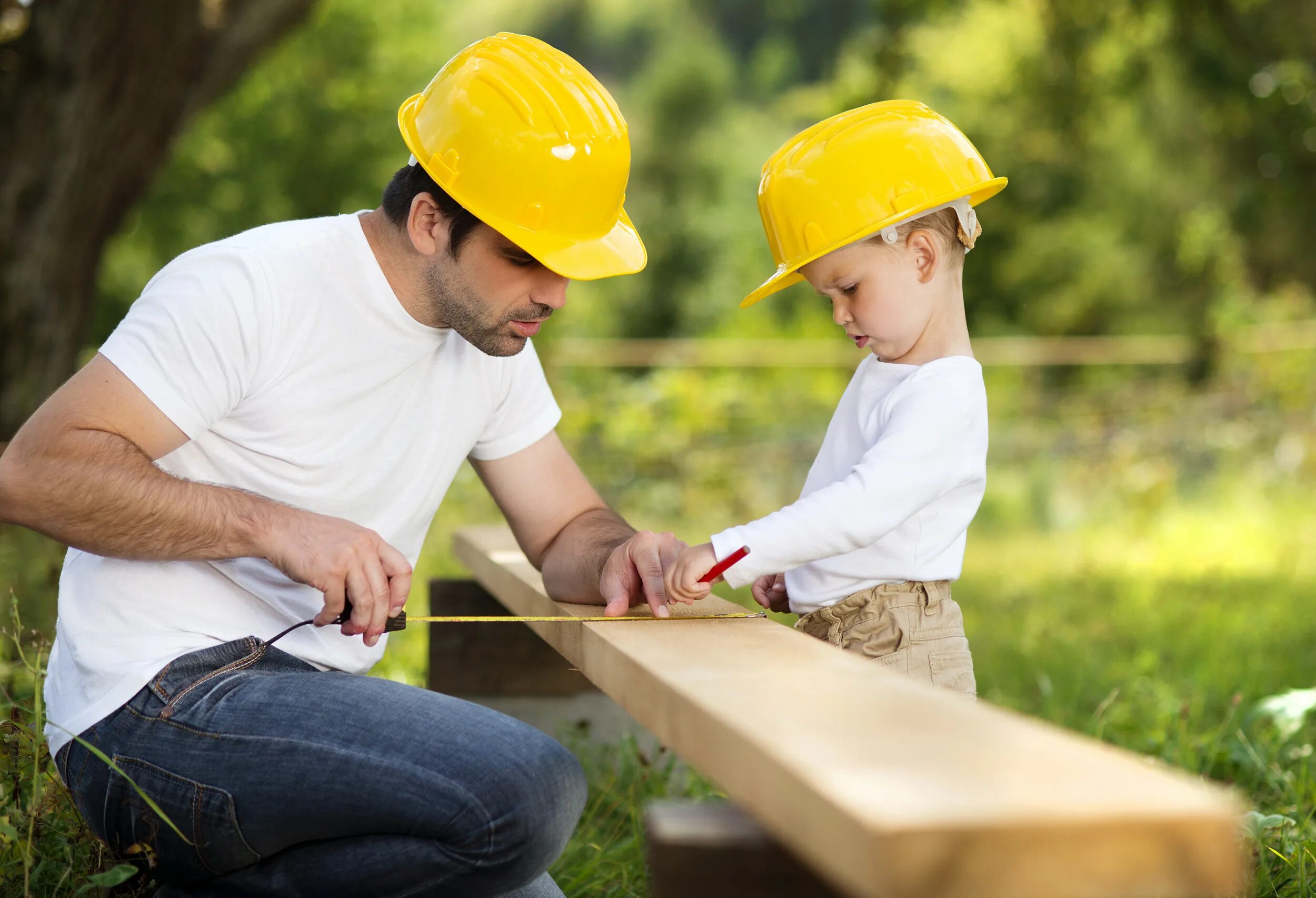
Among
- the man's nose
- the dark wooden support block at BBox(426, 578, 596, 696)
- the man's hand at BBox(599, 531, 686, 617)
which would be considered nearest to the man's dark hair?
the man's nose

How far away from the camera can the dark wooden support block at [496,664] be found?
348 centimetres

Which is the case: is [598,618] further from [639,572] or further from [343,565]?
[343,565]

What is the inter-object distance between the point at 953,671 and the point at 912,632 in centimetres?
10

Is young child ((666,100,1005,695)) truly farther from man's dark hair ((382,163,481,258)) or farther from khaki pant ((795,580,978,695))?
man's dark hair ((382,163,481,258))

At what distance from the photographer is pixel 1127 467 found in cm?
1099

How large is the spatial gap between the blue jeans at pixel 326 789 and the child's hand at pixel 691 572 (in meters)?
0.34

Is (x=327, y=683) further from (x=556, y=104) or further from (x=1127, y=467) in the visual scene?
(x=1127, y=467)

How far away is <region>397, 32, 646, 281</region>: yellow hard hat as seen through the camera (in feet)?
7.82

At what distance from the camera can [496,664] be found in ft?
11.5

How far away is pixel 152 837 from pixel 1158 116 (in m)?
18.6

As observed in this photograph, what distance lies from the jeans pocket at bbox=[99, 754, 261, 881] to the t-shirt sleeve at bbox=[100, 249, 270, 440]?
60 centimetres

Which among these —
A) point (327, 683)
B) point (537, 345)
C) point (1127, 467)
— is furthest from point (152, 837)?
point (537, 345)

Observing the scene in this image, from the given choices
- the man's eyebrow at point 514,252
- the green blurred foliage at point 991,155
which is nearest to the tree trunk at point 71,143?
the green blurred foliage at point 991,155

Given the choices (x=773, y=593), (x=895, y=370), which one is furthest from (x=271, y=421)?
(x=895, y=370)
